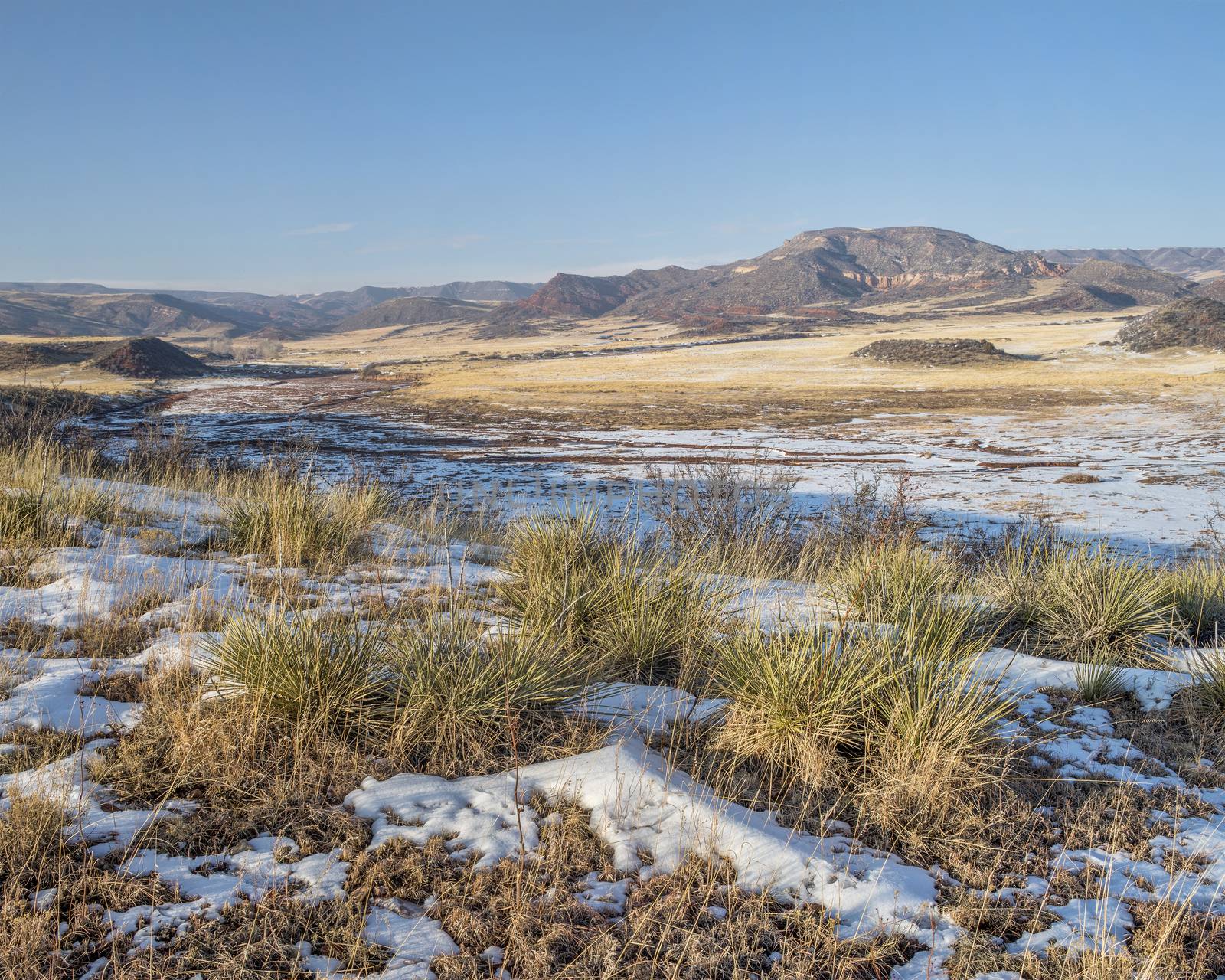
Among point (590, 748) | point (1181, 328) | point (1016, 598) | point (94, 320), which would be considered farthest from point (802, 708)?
point (94, 320)

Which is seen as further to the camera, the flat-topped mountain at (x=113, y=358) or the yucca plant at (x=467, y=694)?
the flat-topped mountain at (x=113, y=358)

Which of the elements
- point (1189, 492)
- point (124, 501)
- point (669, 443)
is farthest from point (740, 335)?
point (124, 501)

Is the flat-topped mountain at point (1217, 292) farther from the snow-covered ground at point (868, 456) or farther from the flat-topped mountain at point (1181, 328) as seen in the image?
the snow-covered ground at point (868, 456)

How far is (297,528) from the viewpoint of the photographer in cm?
653

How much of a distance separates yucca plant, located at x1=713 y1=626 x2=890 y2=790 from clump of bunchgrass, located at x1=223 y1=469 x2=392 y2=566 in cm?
406

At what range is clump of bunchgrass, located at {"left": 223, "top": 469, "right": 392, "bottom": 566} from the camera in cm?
648

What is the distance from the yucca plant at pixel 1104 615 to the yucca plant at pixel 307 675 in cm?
436

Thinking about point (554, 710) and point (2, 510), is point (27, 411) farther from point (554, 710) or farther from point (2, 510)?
point (554, 710)

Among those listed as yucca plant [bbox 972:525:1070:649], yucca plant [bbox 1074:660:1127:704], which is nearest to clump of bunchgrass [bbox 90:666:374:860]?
yucca plant [bbox 1074:660:1127:704]

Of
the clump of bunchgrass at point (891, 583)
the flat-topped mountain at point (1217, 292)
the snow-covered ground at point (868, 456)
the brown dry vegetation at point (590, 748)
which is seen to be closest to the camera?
the brown dry vegetation at point (590, 748)

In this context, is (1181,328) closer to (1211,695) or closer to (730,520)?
(730,520)

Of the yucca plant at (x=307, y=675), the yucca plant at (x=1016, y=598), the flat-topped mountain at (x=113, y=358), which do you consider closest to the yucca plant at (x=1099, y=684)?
the yucca plant at (x=1016, y=598)

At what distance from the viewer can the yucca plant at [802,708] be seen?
336 centimetres

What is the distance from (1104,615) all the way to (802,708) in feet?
10.00
